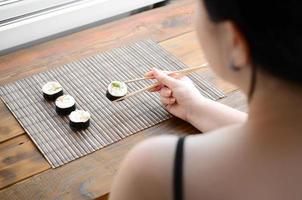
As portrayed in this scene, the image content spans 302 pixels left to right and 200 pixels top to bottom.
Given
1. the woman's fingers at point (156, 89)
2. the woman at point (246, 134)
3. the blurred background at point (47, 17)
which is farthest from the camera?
the blurred background at point (47, 17)

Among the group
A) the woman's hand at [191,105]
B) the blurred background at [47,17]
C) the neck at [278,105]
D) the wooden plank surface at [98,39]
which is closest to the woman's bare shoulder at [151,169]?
the neck at [278,105]

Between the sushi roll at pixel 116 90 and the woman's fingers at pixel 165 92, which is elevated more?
the woman's fingers at pixel 165 92

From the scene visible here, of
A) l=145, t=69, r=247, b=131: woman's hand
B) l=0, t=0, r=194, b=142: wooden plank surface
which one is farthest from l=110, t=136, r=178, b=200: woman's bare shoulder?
l=0, t=0, r=194, b=142: wooden plank surface

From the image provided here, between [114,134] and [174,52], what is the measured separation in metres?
0.42

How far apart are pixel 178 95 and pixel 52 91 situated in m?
0.34

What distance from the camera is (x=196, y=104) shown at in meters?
1.18

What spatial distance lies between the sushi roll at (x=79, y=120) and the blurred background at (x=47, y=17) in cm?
55

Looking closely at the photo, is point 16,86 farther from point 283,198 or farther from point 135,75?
point 283,198

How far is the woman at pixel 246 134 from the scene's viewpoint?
533 mm

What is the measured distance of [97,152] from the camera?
112 cm

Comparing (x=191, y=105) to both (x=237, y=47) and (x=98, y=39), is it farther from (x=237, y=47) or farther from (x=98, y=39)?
(x=237, y=47)

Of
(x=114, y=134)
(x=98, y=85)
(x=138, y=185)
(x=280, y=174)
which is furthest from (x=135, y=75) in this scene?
(x=280, y=174)

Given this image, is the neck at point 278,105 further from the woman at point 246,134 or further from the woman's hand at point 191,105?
the woman's hand at point 191,105

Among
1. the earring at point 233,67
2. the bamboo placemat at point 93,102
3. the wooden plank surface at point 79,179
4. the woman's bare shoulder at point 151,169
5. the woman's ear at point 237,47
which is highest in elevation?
the woman's ear at point 237,47
